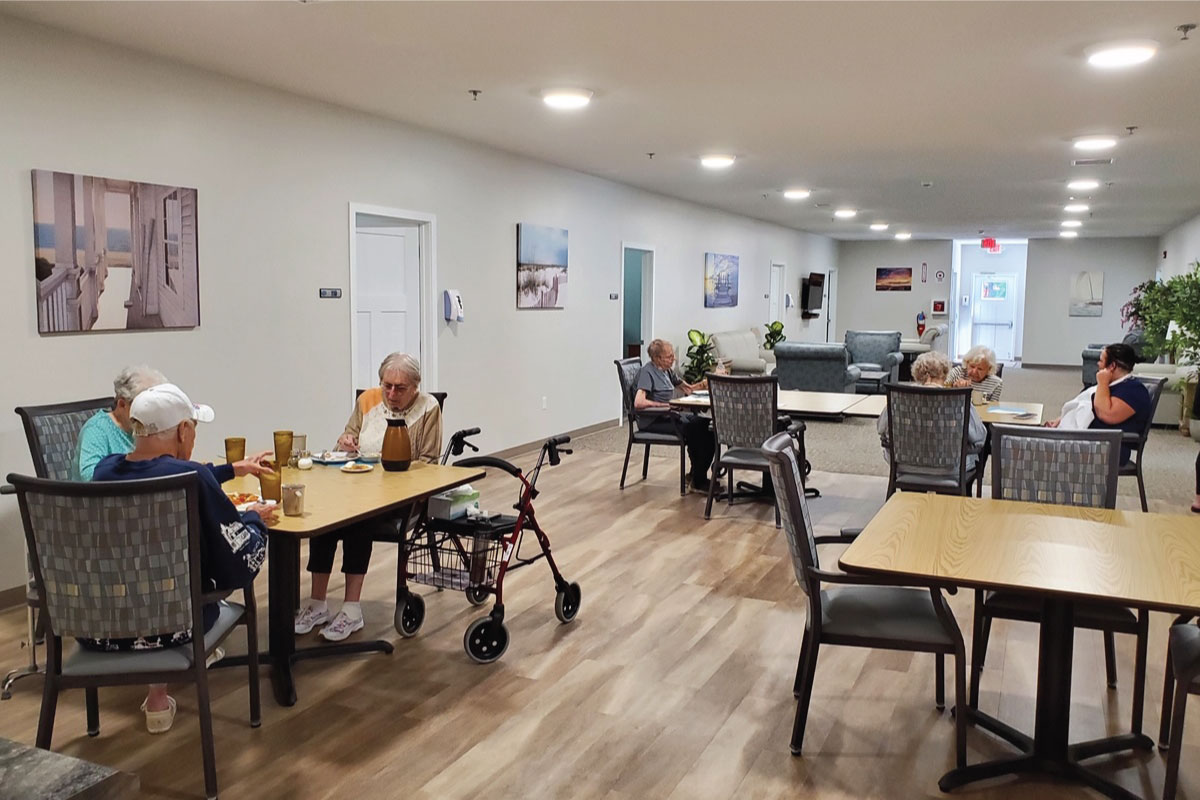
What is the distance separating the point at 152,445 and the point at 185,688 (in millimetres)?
1138

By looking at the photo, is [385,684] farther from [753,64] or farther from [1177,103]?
[1177,103]

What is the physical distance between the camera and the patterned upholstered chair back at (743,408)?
17.7 ft

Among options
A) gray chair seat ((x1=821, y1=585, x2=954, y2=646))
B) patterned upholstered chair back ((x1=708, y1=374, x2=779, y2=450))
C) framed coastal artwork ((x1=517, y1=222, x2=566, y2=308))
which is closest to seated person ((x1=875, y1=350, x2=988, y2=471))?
patterned upholstered chair back ((x1=708, y1=374, x2=779, y2=450))

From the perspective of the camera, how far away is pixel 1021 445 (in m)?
3.37

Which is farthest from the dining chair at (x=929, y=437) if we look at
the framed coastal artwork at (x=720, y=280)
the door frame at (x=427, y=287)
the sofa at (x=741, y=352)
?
the framed coastal artwork at (x=720, y=280)

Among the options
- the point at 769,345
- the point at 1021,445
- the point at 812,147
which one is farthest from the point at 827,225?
the point at 1021,445

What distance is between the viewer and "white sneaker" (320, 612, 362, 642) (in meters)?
3.64

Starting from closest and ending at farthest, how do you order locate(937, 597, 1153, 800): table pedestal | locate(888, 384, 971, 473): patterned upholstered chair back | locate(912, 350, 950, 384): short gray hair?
locate(937, 597, 1153, 800): table pedestal → locate(888, 384, 971, 473): patterned upholstered chair back → locate(912, 350, 950, 384): short gray hair

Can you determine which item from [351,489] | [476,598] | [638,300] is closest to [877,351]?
[638,300]

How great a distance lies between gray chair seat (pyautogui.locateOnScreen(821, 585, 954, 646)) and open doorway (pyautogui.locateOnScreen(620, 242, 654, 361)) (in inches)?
289

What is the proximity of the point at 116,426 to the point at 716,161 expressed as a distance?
18.4 feet

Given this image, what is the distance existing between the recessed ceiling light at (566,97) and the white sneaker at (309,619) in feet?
9.92

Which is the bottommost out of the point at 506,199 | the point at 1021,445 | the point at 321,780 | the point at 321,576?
the point at 321,780

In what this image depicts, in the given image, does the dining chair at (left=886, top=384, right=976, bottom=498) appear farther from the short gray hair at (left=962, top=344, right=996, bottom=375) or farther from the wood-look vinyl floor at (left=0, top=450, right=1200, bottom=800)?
the short gray hair at (left=962, top=344, right=996, bottom=375)
